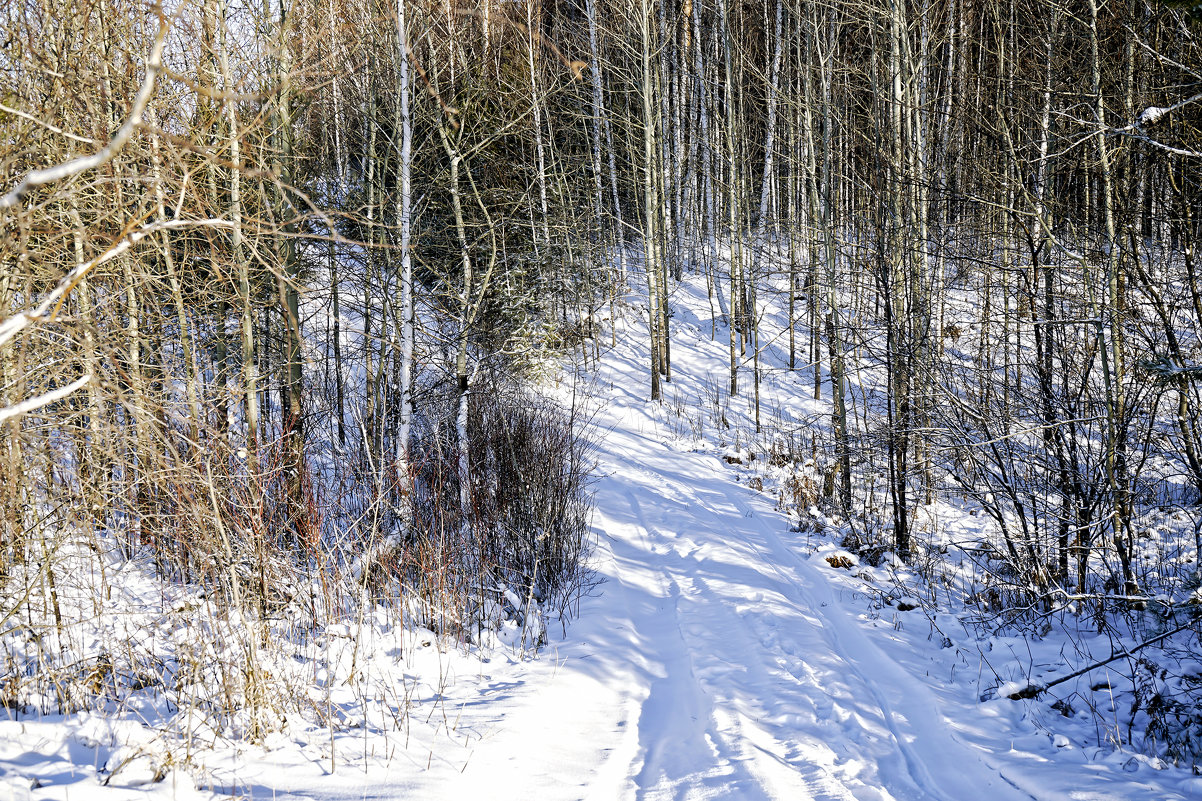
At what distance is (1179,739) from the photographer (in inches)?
142

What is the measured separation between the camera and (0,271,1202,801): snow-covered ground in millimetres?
3271

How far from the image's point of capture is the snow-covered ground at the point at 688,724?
129 inches

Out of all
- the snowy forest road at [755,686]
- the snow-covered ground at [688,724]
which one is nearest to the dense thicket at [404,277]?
the snow-covered ground at [688,724]

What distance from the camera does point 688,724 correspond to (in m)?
3.98

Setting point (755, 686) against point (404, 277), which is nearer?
point (755, 686)

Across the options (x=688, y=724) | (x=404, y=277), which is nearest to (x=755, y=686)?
(x=688, y=724)

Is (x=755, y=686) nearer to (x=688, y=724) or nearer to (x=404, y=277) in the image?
(x=688, y=724)

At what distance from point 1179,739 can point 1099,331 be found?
3.34m

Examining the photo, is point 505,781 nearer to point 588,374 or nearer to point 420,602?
point 420,602

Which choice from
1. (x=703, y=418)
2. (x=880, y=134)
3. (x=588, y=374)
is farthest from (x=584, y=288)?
(x=880, y=134)

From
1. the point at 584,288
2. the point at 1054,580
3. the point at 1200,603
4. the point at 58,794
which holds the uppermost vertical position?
the point at 584,288

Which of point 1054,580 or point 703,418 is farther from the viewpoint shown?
point 703,418

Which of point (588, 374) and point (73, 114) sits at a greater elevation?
point (73, 114)

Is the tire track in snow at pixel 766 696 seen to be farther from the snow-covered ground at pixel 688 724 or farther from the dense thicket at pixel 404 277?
the dense thicket at pixel 404 277
